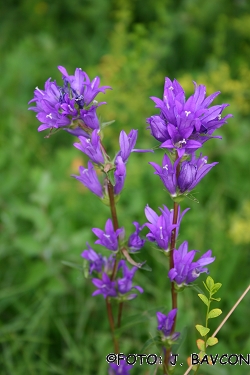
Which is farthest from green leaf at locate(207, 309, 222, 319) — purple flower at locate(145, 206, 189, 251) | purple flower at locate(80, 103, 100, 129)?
purple flower at locate(80, 103, 100, 129)

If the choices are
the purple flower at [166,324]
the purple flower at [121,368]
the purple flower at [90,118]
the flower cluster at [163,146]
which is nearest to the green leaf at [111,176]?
the flower cluster at [163,146]

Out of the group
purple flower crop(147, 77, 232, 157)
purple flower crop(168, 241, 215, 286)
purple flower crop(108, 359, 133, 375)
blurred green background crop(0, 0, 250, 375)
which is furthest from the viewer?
blurred green background crop(0, 0, 250, 375)

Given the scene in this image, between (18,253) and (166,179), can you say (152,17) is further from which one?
(166,179)

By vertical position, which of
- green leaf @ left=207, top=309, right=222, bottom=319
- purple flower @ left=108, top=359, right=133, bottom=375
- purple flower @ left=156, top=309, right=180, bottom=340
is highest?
green leaf @ left=207, top=309, right=222, bottom=319

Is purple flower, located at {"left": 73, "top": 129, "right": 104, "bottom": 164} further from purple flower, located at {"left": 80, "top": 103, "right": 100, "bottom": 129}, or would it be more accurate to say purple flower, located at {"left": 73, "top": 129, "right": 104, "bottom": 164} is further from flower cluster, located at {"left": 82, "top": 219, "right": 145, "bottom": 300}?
flower cluster, located at {"left": 82, "top": 219, "right": 145, "bottom": 300}

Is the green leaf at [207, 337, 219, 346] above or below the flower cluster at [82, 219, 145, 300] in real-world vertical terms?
below

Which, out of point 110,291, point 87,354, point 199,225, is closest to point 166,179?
point 110,291

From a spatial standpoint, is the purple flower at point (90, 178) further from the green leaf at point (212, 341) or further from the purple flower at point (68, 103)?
the green leaf at point (212, 341)

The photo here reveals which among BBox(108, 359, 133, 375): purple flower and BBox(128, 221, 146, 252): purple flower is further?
BBox(108, 359, 133, 375): purple flower
